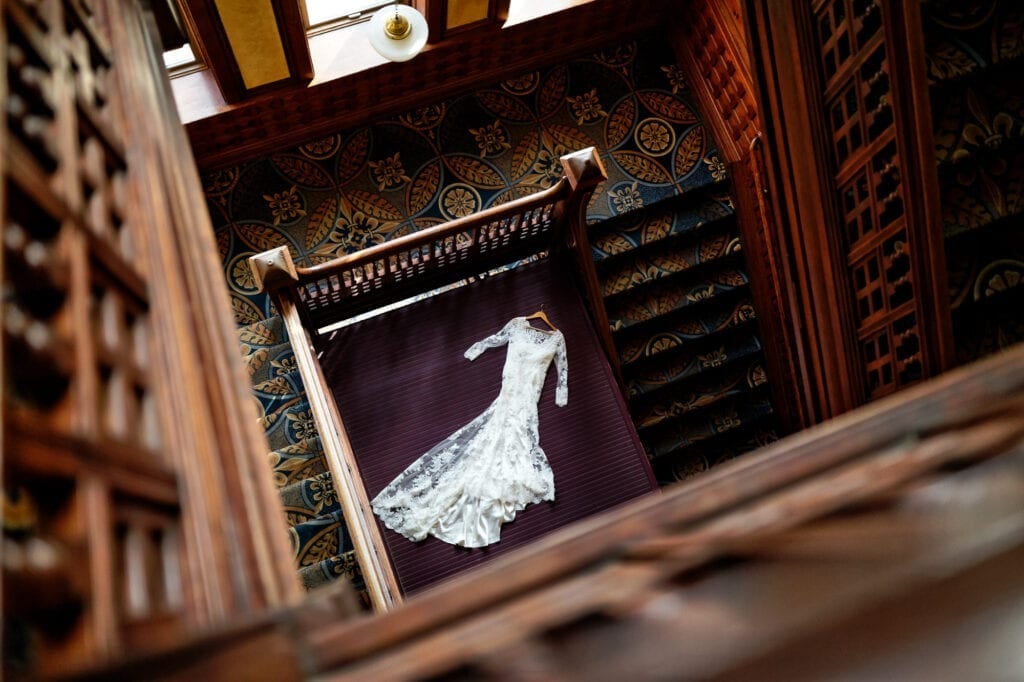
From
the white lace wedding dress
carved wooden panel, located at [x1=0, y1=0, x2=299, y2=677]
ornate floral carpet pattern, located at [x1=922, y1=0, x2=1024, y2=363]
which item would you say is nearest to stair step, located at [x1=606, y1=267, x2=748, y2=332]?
the white lace wedding dress

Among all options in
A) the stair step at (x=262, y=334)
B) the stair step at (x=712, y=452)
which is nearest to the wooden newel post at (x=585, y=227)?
the stair step at (x=712, y=452)

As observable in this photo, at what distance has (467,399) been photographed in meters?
4.24

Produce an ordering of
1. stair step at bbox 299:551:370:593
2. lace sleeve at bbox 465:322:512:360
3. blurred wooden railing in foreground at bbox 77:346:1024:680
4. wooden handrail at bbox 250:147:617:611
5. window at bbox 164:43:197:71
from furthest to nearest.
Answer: window at bbox 164:43:197:71 < lace sleeve at bbox 465:322:512:360 < stair step at bbox 299:551:370:593 < wooden handrail at bbox 250:147:617:611 < blurred wooden railing in foreground at bbox 77:346:1024:680

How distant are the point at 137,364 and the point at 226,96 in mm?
3988

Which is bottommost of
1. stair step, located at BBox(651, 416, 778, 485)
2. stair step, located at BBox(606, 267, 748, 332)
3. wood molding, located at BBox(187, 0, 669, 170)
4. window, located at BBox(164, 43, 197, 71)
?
stair step, located at BBox(651, 416, 778, 485)

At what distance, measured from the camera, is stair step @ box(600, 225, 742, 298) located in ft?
15.2

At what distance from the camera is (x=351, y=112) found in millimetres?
5016

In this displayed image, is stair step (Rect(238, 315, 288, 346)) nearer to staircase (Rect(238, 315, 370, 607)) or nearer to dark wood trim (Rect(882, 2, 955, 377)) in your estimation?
staircase (Rect(238, 315, 370, 607))

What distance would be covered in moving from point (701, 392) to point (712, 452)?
0.40 metres

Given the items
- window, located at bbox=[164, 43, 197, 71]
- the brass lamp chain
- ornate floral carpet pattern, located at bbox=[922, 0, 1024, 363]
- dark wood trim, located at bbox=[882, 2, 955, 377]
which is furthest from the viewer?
window, located at bbox=[164, 43, 197, 71]

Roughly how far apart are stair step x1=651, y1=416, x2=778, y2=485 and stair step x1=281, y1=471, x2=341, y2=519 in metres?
2.01

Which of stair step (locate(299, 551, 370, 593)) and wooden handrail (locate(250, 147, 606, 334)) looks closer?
wooden handrail (locate(250, 147, 606, 334))

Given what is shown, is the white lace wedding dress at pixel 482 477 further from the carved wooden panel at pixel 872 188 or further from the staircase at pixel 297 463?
the carved wooden panel at pixel 872 188

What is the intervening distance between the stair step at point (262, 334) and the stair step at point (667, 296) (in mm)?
2179
